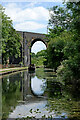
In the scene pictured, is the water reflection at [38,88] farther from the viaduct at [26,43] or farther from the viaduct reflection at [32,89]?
the viaduct at [26,43]

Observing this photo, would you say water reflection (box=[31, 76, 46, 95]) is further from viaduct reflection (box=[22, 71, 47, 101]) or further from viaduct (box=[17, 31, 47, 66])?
viaduct (box=[17, 31, 47, 66])

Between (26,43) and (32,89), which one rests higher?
(26,43)

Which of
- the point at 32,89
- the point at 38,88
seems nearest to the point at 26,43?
the point at 38,88

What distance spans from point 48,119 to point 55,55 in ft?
75.2

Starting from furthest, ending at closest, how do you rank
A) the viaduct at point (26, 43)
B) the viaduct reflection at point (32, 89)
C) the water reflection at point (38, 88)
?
1. the viaduct at point (26, 43)
2. the water reflection at point (38, 88)
3. the viaduct reflection at point (32, 89)

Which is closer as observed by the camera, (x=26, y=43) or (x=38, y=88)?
A: (x=38, y=88)

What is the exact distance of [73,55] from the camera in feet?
43.5

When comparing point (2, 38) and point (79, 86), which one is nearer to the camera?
point (79, 86)

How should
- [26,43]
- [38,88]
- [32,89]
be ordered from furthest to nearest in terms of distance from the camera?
[26,43], [38,88], [32,89]

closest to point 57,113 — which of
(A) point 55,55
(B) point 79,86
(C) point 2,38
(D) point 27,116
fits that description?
(D) point 27,116

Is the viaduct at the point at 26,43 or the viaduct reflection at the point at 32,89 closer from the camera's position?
the viaduct reflection at the point at 32,89

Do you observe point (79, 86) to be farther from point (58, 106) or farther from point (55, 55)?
point (55, 55)

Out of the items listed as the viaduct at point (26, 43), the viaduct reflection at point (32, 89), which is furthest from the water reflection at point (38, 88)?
the viaduct at point (26, 43)

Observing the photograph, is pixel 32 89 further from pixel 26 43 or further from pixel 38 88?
pixel 26 43
